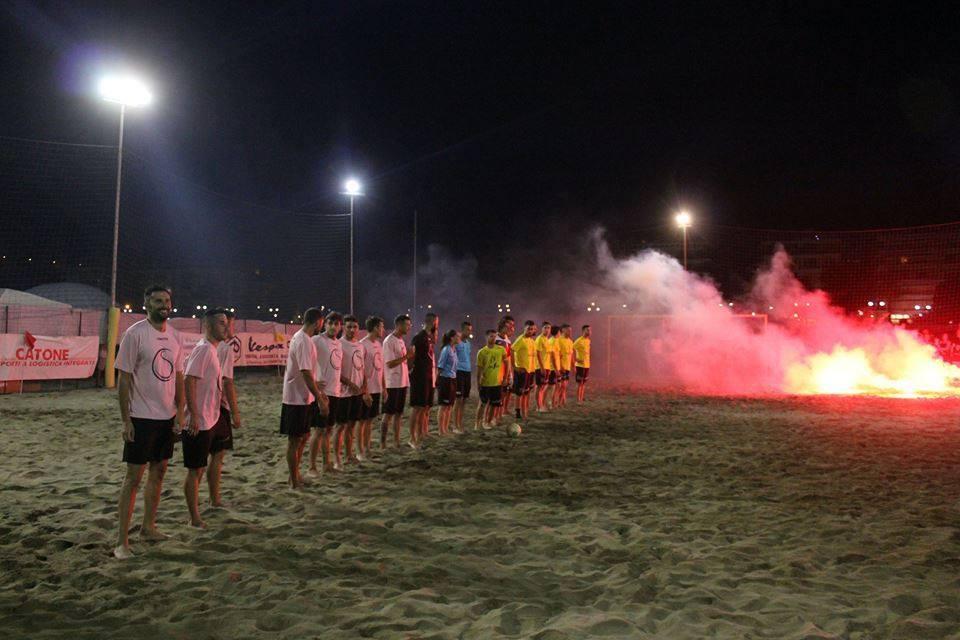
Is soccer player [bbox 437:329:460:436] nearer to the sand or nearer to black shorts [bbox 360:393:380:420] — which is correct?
the sand

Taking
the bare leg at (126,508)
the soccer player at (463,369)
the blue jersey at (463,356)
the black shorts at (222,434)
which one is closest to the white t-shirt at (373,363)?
the black shorts at (222,434)

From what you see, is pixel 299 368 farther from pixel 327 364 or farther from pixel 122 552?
pixel 122 552

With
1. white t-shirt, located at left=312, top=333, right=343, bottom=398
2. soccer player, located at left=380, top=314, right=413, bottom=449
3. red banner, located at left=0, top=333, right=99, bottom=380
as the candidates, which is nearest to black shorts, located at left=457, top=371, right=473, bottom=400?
soccer player, located at left=380, top=314, right=413, bottom=449

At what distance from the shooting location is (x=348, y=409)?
825cm

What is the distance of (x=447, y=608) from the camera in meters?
3.97

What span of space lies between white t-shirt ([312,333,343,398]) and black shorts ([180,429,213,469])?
1965 millimetres

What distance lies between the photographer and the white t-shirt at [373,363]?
8.80m

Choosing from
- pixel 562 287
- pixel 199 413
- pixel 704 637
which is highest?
pixel 562 287

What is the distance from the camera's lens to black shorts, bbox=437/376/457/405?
37.1 feet

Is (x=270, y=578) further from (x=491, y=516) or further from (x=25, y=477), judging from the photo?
(x=25, y=477)

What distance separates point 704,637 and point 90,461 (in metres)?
7.91

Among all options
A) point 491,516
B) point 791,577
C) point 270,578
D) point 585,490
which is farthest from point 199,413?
point 791,577

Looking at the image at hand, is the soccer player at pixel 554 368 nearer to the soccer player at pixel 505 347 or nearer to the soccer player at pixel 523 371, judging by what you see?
the soccer player at pixel 523 371

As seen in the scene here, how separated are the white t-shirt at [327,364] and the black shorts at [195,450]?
77.4 inches
